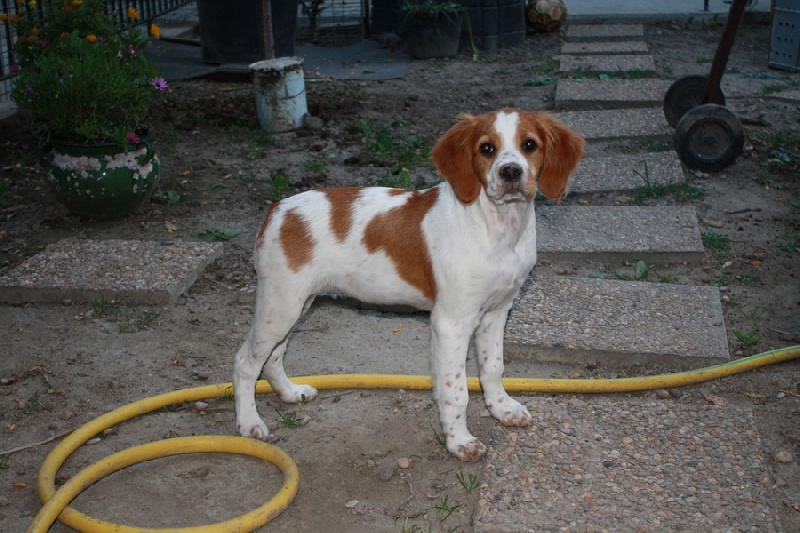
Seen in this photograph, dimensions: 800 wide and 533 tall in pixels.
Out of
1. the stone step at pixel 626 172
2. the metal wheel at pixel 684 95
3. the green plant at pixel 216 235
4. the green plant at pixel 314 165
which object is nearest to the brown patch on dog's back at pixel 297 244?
the green plant at pixel 216 235

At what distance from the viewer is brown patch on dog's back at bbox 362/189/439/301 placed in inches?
156

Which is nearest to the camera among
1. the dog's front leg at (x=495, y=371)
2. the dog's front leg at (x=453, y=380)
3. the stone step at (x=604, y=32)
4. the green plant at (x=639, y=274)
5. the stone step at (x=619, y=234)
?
the dog's front leg at (x=453, y=380)

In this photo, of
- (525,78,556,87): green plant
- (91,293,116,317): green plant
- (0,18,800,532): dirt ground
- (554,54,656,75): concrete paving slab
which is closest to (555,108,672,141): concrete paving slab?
(0,18,800,532): dirt ground

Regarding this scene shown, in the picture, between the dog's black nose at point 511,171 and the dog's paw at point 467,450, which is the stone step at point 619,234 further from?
the dog's black nose at point 511,171

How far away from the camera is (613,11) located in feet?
46.6

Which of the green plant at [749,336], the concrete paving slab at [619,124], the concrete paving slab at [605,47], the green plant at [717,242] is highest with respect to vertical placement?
the concrete paving slab at [605,47]

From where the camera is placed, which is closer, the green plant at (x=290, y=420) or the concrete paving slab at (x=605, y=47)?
the green plant at (x=290, y=420)

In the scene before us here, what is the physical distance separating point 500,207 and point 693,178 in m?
4.11

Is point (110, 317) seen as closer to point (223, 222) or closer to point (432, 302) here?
point (223, 222)

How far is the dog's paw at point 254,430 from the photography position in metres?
4.27

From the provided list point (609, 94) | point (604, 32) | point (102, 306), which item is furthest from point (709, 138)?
point (604, 32)

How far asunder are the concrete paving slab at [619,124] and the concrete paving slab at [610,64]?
5.51 feet

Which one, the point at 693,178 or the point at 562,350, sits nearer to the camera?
the point at 562,350

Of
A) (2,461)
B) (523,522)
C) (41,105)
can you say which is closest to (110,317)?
(2,461)
